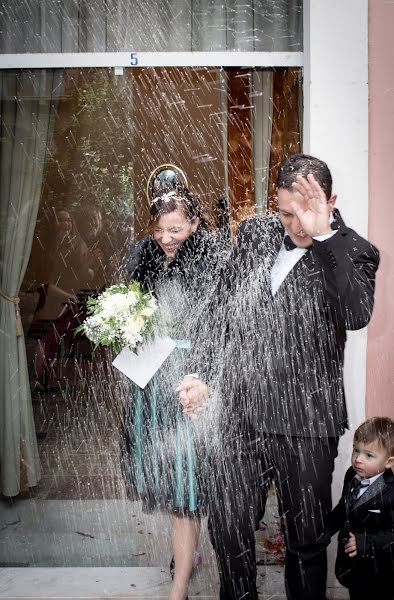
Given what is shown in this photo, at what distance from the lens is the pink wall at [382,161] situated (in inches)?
152

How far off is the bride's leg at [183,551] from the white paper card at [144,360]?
0.76m

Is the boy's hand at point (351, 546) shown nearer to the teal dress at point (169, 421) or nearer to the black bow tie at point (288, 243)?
the teal dress at point (169, 421)

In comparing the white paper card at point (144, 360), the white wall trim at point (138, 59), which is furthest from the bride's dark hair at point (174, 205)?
the white wall trim at point (138, 59)

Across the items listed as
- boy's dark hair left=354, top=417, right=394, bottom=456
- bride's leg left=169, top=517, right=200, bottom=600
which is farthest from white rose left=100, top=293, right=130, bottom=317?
boy's dark hair left=354, top=417, right=394, bottom=456

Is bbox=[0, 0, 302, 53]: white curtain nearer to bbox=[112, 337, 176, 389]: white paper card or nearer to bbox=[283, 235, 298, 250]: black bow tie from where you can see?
bbox=[283, 235, 298, 250]: black bow tie

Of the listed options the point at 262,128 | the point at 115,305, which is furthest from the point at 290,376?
the point at 262,128

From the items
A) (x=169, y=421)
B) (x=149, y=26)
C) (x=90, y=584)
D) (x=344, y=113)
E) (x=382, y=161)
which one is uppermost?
(x=149, y=26)

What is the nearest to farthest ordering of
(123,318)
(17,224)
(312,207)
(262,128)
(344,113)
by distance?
(312,207) < (123,318) < (344,113) < (262,128) < (17,224)

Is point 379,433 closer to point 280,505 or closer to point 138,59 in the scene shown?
point 280,505

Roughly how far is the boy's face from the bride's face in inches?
52.7

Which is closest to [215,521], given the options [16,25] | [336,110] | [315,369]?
[315,369]

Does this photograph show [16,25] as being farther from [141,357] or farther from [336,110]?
[141,357]

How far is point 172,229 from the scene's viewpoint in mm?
3422

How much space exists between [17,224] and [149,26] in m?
1.58
